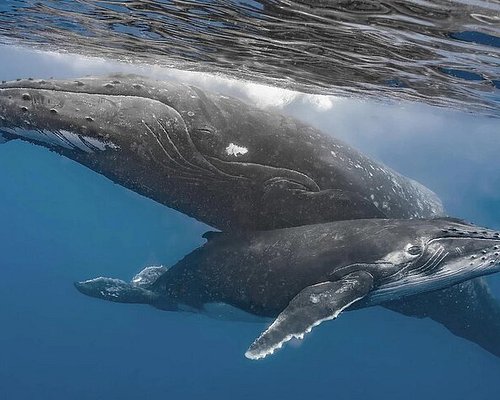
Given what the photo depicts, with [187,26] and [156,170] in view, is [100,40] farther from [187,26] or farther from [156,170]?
[156,170]

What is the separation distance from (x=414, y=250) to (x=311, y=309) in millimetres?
2043

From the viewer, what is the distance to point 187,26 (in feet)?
36.8

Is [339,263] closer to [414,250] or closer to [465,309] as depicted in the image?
[414,250]

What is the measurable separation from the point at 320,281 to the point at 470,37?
5.15 metres

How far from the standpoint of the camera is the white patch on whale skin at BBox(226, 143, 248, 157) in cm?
840

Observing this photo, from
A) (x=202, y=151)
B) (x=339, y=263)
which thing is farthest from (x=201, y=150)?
(x=339, y=263)

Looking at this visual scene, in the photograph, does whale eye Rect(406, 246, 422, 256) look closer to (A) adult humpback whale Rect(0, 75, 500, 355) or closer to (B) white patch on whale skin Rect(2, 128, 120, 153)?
(A) adult humpback whale Rect(0, 75, 500, 355)

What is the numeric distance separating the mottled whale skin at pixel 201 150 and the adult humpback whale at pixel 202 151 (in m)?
0.02

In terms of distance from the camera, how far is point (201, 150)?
8195 millimetres

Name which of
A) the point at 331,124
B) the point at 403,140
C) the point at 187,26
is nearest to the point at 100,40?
the point at 187,26

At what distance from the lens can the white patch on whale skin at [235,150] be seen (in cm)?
840


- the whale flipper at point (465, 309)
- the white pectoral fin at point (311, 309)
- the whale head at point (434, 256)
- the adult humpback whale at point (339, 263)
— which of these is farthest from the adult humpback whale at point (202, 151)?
Answer: the whale flipper at point (465, 309)

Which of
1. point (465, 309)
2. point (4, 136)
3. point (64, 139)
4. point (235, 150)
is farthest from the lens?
point (465, 309)

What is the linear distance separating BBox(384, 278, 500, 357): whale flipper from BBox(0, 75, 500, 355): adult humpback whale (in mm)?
2317
